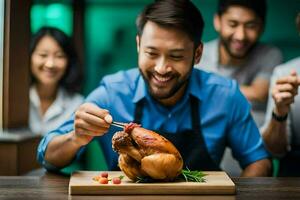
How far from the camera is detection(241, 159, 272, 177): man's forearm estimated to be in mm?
2793

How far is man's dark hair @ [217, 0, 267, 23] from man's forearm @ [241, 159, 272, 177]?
1.00 metres

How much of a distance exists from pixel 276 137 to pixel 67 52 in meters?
1.35

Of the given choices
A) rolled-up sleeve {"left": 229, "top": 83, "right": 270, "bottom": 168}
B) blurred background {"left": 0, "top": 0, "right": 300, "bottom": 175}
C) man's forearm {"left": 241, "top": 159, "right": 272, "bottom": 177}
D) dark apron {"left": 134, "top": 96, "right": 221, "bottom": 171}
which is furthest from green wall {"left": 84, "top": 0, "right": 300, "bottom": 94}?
man's forearm {"left": 241, "top": 159, "right": 272, "bottom": 177}

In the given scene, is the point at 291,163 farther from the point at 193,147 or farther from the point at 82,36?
the point at 82,36

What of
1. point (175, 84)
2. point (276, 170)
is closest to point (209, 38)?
point (175, 84)

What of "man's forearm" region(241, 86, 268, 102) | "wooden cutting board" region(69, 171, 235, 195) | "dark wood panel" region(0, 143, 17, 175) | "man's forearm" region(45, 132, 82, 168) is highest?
"man's forearm" region(241, 86, 268, 102)

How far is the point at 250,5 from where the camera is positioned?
343cm

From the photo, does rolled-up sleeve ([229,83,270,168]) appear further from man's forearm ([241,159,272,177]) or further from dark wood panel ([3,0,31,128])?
dark wood panel ([3,0,31,128])

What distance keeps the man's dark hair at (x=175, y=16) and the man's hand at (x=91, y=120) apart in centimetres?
82

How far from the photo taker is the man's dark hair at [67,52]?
3.53 metres

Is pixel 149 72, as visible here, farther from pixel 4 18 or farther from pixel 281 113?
pixel 4 18

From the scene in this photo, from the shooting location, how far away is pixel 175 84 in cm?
292

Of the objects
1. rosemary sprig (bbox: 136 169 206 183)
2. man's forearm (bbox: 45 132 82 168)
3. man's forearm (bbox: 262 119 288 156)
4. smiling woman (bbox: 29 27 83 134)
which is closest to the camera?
rosemary sprig (bbox: 136 169 206 183)

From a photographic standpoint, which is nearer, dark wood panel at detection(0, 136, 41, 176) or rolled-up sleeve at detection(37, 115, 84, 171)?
rolled-up sleeve at detection(37, 115, 84, 171)
